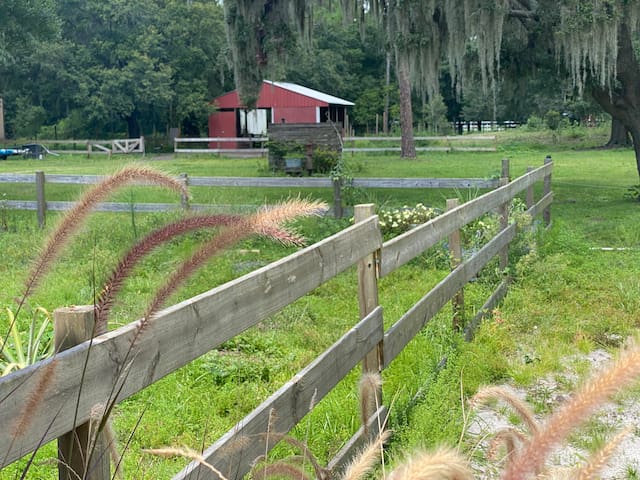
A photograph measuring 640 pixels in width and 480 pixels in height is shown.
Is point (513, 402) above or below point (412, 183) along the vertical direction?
above

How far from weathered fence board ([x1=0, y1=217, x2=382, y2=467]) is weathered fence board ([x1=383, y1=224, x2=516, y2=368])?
824mm

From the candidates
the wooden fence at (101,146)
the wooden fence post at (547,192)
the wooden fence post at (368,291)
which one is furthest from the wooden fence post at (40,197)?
the wooden fence at (101,146)

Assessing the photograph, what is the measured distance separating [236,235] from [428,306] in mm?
3214

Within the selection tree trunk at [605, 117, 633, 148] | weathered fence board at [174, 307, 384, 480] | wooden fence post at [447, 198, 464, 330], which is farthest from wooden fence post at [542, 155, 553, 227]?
tree trunk at [605, 117, 633, 148]

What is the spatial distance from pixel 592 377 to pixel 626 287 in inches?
272

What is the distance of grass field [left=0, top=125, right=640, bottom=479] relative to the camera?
402 centimetres

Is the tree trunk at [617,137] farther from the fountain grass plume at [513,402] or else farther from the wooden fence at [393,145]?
the fountain grass plume at [513,402]

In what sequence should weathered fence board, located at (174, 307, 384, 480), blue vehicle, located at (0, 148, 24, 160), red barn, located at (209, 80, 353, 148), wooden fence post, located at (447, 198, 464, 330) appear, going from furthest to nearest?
1. red barn, located at (209, 80, 353, 148)
2. blue vehicle, located at (0, 148, 24, 160)
3. wooden fence post, located at (447, 198, 464, 330)
4. weathered fence board, located at (174, 307, 384, 480)

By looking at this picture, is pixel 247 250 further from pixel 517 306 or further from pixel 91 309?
pixel 91 309

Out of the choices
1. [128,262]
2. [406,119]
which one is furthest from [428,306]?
[406,119]

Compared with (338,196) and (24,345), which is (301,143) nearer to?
(338,196)

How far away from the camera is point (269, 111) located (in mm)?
41125

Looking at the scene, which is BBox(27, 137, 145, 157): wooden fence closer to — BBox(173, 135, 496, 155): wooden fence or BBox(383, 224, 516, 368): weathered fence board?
BBox(173, 135, 496, 155): wooden fence

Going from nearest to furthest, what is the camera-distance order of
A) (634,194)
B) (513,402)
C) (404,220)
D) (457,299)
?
(513,402) → (457,299) → (404,220) → (634,194)
